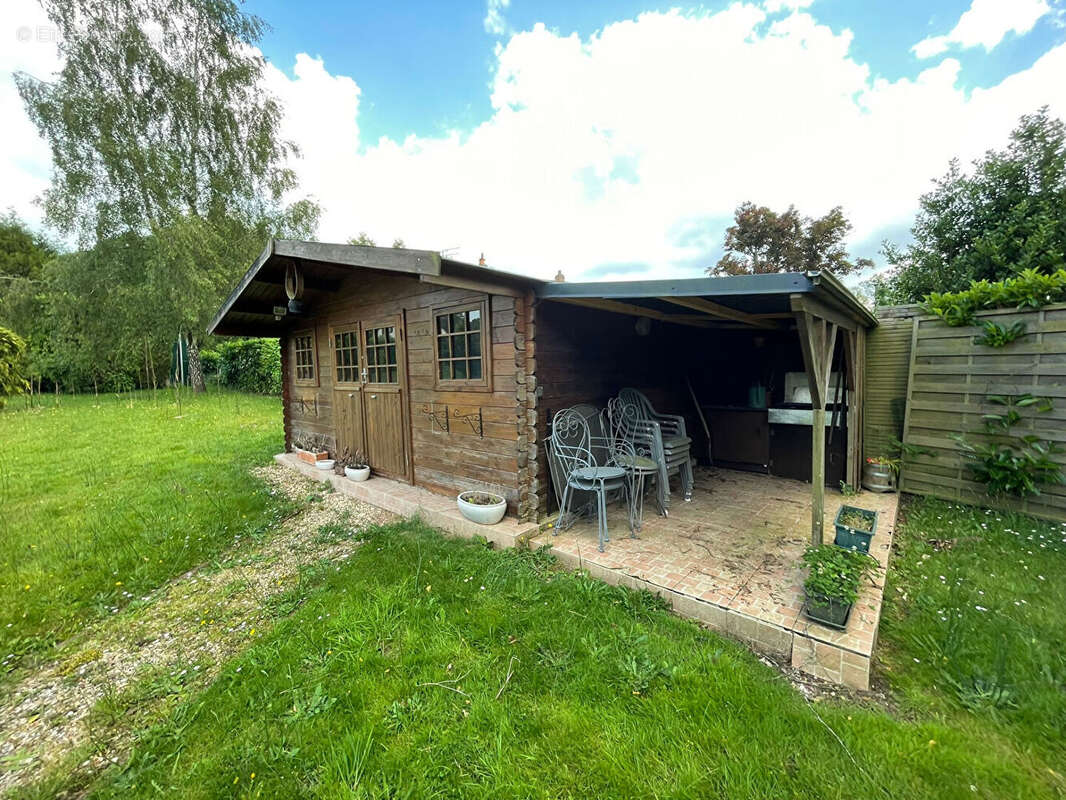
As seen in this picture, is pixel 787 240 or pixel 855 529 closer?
pixel 855 529

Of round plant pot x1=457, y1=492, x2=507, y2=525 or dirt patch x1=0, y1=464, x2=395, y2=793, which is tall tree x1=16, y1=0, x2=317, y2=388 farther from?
round plant pot x1=457, y1=492, x2=507, y2=525

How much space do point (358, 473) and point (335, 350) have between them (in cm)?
166

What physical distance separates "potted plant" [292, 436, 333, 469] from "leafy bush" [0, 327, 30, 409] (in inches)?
376

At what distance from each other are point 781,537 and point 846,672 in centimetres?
138

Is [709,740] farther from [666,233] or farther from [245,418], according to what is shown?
[666,233]

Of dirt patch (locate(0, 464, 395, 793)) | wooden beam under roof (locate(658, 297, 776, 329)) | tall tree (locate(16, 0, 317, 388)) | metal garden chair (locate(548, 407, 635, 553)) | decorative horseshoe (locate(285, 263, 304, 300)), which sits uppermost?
tall tree (locate(16, 0, 317, 388))

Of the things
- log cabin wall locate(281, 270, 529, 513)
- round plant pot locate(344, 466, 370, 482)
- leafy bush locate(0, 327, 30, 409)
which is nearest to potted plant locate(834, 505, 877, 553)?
log cabin wall locate(281, 270, 529, 513)

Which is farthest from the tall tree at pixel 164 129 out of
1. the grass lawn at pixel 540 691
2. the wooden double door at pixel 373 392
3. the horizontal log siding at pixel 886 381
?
the horizontal log siding at pixel 886 381

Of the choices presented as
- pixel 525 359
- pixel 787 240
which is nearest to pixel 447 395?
pixel 525 359

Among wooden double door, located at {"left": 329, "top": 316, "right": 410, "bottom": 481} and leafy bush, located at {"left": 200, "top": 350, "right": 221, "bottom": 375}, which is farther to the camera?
leafy bush, located at {"left": 200, "top": 350, "right": 221, "bottom": 375}

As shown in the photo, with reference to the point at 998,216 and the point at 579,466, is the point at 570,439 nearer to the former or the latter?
the point at 579,466

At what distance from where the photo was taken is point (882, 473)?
419 centimetres

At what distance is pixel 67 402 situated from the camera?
494 inches

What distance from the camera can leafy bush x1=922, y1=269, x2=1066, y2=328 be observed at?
339 cm
